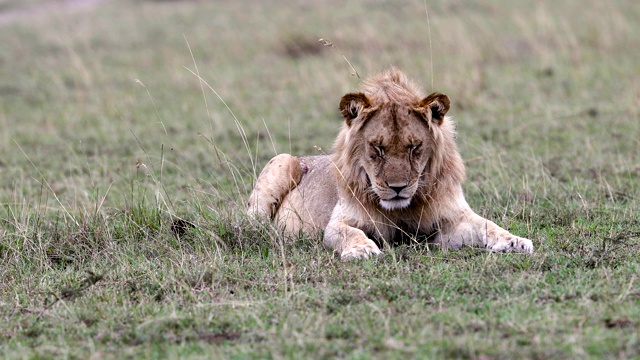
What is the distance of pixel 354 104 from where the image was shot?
5465 millimetres

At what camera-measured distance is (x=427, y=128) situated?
548cm

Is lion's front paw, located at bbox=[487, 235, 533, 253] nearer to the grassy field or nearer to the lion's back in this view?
the grassy field

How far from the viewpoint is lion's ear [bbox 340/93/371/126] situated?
17.7ft

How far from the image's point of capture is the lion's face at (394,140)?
5301 millimetres

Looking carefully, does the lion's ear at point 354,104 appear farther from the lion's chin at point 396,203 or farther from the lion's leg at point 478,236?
the lion's leg at point 478,236

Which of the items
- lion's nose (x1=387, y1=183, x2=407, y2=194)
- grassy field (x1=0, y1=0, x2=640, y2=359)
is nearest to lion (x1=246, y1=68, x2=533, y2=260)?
lion's nose (x1=387, y1=183, x2=407, y2=194)

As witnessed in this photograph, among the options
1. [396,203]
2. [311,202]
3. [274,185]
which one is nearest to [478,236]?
[396,203]

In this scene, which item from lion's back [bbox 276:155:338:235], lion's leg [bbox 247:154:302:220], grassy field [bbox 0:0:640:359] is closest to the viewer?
grassy field [bbox 0:0:640:359]

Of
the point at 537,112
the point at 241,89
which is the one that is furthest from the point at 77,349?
the point at 241,89

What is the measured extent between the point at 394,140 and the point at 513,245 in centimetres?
87

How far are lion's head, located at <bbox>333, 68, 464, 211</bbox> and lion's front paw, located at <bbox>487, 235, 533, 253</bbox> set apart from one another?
1.80ft

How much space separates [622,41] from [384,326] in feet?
36.9

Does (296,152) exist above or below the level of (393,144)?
below

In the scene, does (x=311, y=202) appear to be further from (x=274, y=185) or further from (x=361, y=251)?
(x=361, y=251)
